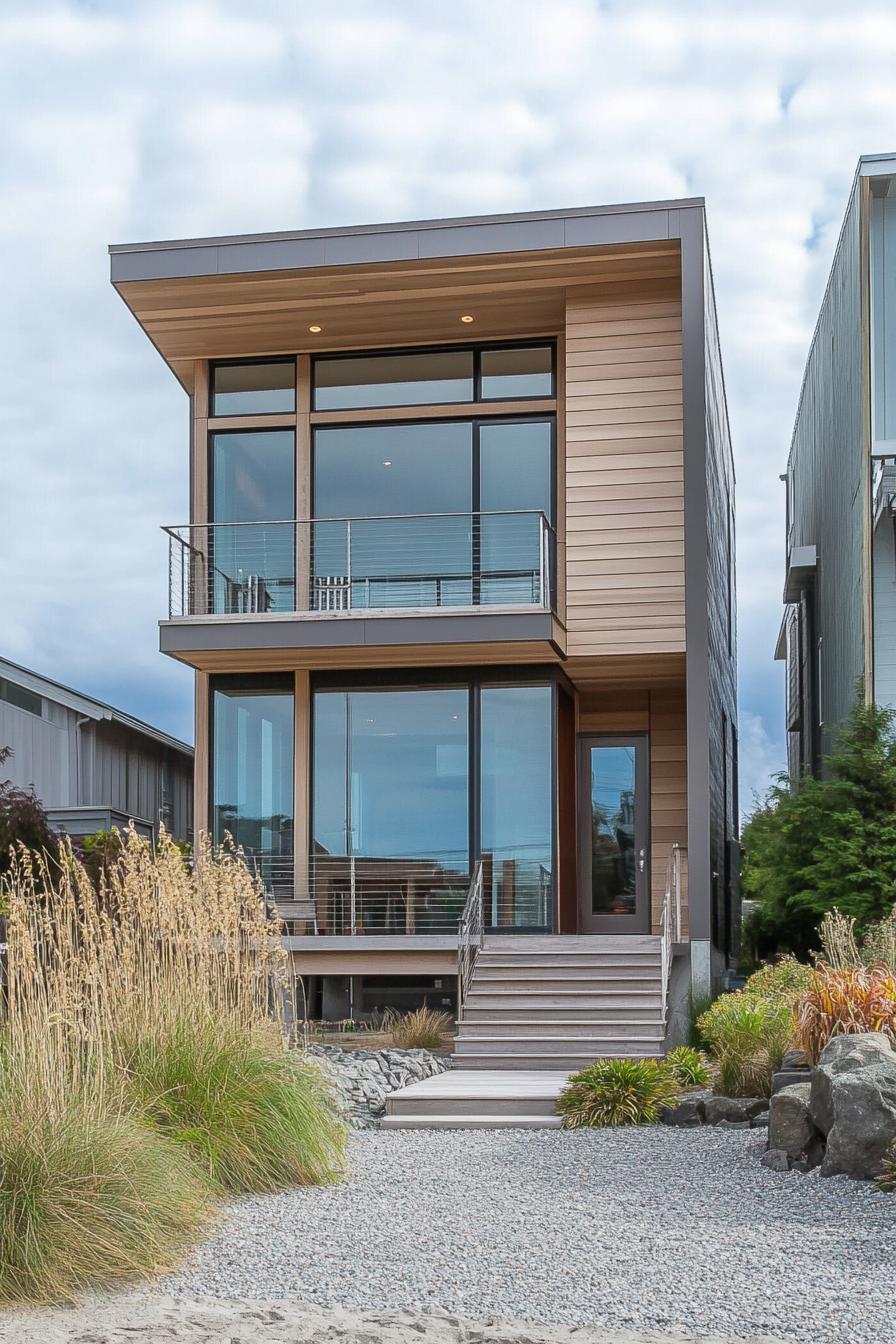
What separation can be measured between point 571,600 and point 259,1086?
9.21 metres

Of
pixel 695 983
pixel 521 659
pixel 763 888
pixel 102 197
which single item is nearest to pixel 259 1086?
pixel 695 983

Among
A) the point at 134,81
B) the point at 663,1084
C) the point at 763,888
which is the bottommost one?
the point at 663,1084

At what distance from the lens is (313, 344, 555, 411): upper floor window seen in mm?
16203

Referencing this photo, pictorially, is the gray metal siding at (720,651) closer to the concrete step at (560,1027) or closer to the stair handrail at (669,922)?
the stair handrail at (669,922)

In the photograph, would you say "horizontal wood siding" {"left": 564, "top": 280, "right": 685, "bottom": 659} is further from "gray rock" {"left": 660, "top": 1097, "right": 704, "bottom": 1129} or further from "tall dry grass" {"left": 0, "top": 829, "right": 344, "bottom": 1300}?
"tall dry grass" {"left": 0, "top": 829, "right": 344, "bottom": 1300}

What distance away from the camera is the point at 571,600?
15414 mm

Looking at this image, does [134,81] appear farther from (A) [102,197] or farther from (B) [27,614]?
(B) [27,614]

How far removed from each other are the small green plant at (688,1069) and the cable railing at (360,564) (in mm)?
5660

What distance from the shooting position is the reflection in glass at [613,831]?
16.3 metres

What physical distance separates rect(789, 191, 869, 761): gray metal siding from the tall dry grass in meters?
9.54

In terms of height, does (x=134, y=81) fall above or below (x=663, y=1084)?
above

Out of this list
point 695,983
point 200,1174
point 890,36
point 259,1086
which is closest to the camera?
point 200,1174

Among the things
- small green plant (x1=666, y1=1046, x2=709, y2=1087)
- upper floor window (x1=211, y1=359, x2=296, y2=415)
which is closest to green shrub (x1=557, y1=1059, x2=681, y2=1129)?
small green plant (x1=666, y1=1046, x2=709, y2=1087)

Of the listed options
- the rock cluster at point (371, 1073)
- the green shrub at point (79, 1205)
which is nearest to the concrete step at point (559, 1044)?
the rock cluster at point (371, 1073)
